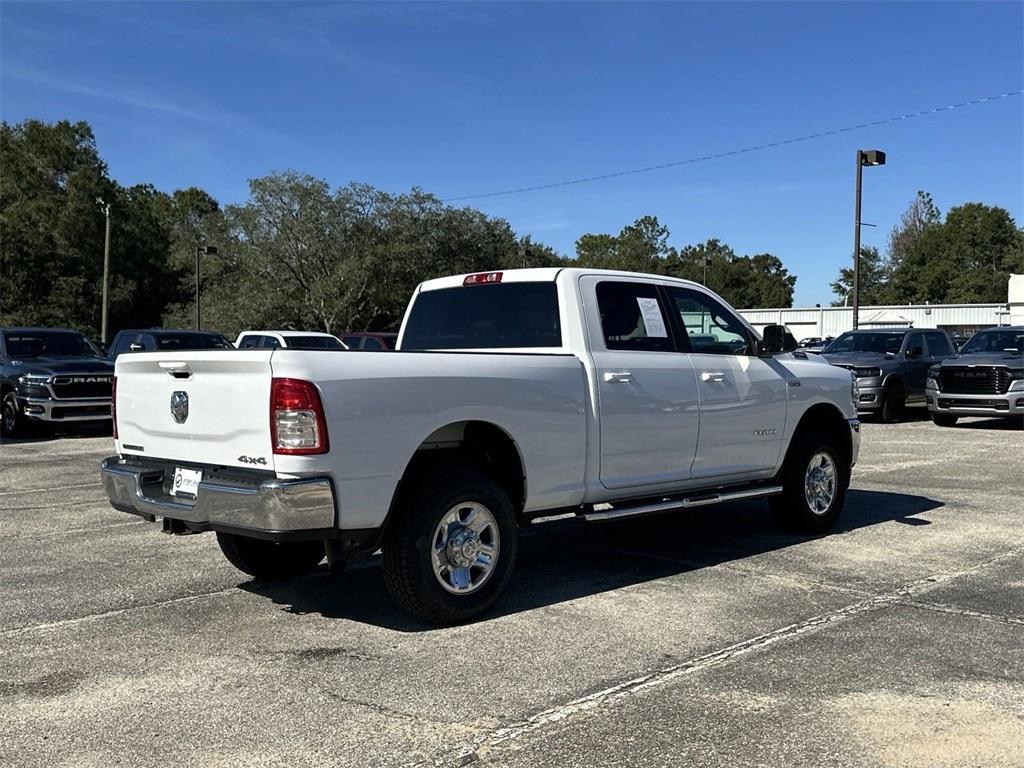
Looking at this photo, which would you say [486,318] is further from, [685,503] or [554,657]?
[554,657]

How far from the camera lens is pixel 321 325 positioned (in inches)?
2174

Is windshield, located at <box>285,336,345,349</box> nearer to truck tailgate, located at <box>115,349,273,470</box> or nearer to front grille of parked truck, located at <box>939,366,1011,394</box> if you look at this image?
front grille of parked truck, located at <box>939,366,1011,394</box>

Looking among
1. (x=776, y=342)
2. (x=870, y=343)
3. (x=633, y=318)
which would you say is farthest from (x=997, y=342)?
(x=633, y=318)

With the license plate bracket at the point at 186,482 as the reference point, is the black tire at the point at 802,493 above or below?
below

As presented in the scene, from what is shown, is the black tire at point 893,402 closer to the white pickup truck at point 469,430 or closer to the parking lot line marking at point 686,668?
the white pickup truck at point 469,430

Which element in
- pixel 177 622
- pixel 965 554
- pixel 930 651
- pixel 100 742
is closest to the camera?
pixel 100 742

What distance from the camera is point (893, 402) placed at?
18875mm

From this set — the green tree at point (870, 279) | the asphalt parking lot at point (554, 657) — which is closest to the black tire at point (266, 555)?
the asphalt parking lot at point (554, 657)

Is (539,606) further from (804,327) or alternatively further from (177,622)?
(804,327)

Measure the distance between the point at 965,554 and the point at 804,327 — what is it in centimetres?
5966

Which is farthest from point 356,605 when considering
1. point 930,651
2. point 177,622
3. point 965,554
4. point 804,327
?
point 804,327

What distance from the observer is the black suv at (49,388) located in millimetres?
15445

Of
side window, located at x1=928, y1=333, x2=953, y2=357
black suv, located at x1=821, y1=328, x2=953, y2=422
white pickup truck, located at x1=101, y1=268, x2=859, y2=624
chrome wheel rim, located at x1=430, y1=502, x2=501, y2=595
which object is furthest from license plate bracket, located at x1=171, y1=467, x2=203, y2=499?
side window, located at x1=928, y1=333, x2=953, y2=357

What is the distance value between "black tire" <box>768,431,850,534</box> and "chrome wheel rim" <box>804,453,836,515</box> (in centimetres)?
1
